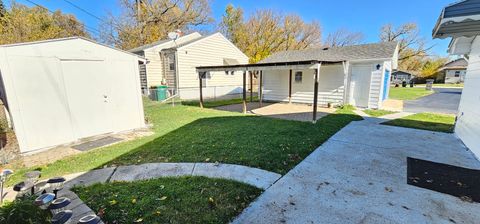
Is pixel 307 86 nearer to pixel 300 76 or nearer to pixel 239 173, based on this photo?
pixel 300 76

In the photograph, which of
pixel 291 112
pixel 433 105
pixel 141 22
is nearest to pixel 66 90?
pixel 291 112

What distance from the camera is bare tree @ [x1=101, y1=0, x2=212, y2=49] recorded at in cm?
2219

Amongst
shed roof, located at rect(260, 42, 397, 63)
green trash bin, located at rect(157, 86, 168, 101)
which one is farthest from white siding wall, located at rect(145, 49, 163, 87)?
shed roof, located at rect(260, 42, 397, 63)

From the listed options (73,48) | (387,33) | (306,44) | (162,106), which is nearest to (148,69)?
(162,106)

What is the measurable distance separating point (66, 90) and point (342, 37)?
36.0 m

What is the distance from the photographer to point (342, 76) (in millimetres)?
11172

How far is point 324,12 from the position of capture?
27359 millimetres

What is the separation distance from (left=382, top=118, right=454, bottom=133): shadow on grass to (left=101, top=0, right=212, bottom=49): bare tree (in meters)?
22.7

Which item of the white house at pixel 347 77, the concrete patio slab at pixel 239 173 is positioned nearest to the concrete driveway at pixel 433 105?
the white house at pixel 347 77

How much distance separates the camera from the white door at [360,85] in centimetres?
1082

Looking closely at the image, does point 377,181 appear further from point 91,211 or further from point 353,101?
point 353,101

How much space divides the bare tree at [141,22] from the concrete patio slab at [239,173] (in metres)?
22.2

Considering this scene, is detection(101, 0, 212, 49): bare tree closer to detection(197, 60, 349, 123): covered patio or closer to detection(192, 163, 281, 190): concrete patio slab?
detection(197, 60, 349, 123): covered patio

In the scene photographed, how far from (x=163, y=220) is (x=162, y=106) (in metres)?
10.5
